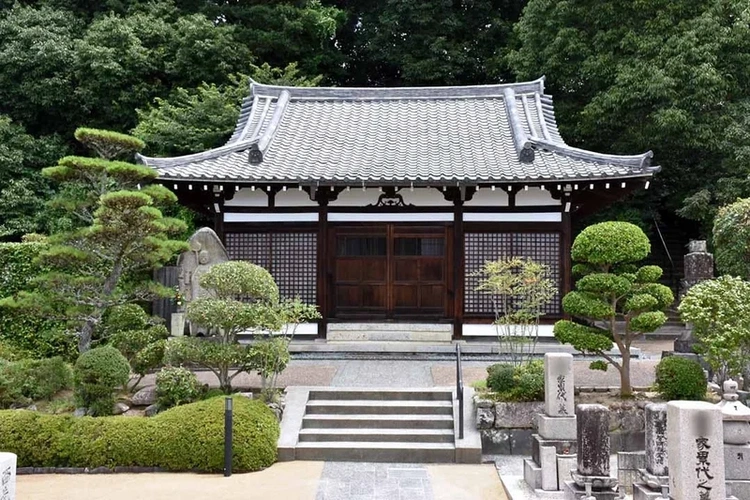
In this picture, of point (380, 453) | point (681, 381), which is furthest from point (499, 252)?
→ point (380, 453)

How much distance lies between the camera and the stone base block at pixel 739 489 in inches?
263

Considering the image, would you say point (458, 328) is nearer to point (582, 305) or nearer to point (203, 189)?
point (582, 305)

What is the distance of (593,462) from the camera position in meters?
6.39

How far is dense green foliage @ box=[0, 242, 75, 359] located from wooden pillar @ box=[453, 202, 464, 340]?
8.58 meters

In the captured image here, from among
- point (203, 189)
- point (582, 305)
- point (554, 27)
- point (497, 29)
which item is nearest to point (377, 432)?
point (582, 305)

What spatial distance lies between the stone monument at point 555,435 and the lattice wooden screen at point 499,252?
21.1ft

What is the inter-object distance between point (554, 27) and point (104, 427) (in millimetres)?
20466

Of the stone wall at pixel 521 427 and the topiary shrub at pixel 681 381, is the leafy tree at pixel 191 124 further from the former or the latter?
the topiary shrub at pixel 681 381

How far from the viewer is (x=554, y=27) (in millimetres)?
21953

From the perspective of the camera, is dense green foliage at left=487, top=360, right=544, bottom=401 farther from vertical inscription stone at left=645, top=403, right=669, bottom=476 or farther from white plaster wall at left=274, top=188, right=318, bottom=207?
white plaster wall at left=274, top=188, right=318, bottom=207

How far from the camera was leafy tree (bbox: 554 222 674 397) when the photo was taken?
29.0 ft

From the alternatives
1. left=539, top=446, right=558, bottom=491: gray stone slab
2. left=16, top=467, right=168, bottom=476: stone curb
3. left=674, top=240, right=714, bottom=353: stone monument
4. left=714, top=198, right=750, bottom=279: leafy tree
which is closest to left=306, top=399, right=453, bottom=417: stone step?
left=539, top=446, right=558, bottom=491: gray stone slab

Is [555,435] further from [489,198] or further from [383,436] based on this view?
[489,198]

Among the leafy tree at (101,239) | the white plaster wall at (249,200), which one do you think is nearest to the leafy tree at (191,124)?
the white plaster wall at (249,200)
